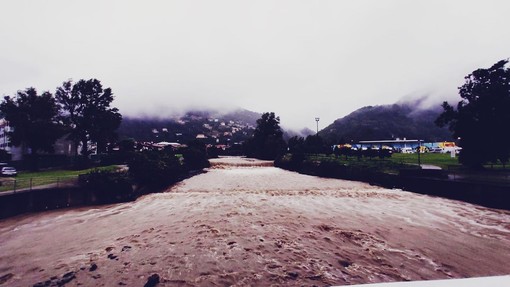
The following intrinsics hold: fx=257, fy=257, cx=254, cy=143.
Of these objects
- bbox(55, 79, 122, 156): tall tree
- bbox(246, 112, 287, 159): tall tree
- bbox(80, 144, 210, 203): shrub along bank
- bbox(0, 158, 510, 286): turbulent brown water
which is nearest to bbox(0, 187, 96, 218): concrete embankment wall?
bbox(80, 144, 210, 203): shrub along bank

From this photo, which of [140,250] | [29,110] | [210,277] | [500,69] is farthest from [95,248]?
[29,110]

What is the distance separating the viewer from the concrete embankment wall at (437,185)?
17.4m

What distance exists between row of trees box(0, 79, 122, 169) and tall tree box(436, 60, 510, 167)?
55.7 meters

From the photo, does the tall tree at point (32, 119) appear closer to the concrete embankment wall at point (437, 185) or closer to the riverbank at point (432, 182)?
the riverbank at point (432, 182)

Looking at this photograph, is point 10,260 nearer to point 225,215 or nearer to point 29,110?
point 225,215

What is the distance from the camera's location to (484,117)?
85.4ft

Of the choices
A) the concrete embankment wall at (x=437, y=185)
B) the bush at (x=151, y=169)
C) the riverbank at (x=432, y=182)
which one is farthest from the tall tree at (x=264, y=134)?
the bush at (x=151, y=169)

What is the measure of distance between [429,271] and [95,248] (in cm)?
1221

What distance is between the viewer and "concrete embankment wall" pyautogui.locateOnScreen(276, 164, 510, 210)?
17.4m

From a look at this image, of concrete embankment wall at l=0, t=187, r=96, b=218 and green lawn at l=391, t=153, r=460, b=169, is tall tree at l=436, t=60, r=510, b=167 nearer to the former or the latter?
green lawn at l=391, t=153, r=460, b=169

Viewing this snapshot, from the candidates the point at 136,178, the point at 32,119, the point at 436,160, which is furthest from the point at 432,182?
the point at 32,119

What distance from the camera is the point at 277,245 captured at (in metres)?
10.1

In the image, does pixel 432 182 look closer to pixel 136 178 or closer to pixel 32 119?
pixel 136 178

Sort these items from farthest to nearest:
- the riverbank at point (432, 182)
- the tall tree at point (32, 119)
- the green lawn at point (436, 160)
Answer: the tall tree at point (32, 119) → the green lawn at point (436, 160) → the riverbank at point (432, 182)
